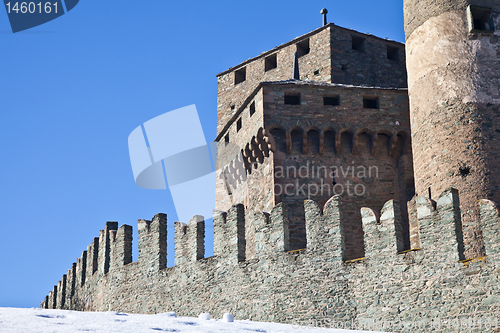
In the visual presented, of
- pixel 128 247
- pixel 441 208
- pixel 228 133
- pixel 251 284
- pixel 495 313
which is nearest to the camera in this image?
pixel 495 313

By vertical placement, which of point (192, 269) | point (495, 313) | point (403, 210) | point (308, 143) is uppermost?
point (308, 143)

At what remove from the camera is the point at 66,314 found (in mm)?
11898

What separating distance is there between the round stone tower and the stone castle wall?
169 centimetres

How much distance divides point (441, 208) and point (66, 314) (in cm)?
624

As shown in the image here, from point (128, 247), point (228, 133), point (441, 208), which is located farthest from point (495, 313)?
point (228, 133)

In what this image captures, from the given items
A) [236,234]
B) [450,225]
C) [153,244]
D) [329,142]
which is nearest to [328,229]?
[236,234]

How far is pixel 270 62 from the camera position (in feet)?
84.6

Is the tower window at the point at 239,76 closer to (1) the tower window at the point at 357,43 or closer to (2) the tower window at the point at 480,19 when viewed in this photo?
(1) the tower window at the point at 357,43

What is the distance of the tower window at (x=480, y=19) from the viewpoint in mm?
17422

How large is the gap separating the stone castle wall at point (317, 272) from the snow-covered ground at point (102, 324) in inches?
88.6

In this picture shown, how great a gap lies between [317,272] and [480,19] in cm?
641

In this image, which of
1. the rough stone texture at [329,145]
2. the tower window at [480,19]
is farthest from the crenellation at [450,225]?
the rough stone texture at [329,145]

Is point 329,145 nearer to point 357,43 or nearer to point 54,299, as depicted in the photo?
point 357,43

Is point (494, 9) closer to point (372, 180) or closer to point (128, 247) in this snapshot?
point (372, 180)
